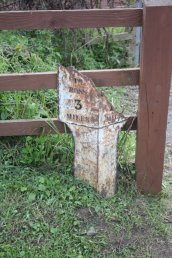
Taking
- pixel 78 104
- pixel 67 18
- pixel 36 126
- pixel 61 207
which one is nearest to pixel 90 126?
pixel 78 104

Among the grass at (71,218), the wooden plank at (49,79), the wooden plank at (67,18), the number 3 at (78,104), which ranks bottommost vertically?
the grass at (71,218)

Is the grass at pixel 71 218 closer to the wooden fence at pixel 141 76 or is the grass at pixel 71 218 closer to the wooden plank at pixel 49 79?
the wooden fence at pixel 141 76

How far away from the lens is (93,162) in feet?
10.7

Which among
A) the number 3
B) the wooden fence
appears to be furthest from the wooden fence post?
the number 3

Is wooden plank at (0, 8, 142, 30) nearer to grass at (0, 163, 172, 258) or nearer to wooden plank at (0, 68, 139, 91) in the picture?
wooden plank at (0, 68, 139, 91)

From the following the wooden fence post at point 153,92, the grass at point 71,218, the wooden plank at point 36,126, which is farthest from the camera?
the wooden plank at point 36,126

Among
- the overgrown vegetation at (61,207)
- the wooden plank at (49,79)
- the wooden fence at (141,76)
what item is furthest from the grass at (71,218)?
the wooden plank at (49,79)

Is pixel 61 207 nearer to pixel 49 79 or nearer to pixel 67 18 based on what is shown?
pixel 49 79

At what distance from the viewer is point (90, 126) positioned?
10.2ft

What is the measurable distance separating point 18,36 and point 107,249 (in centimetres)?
351

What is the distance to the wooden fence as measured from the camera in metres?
2.83

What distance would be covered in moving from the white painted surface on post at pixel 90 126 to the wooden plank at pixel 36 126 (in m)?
0.10

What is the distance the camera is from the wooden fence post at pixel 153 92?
281cm

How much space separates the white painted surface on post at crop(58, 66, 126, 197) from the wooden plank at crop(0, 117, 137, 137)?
10 centimetres
